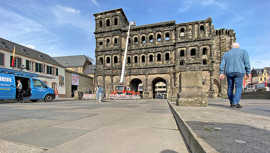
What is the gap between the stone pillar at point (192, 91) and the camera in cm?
502

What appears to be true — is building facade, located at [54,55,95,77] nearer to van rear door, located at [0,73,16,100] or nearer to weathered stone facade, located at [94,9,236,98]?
weathered stone facade, located at [94,9,236,98]

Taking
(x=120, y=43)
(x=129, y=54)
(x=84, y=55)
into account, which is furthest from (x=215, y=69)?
(x=84, y=55)

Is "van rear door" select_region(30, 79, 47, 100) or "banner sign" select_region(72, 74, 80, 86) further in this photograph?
"banner sign" select_region(72, 74, 80, 86)

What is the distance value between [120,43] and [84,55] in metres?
25.3

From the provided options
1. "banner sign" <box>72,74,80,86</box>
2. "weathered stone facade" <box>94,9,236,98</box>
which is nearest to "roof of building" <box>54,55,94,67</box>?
"banner sign" <box>72,74,80,86</box>

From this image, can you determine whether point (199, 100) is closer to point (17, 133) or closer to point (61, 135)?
point (61, 135)

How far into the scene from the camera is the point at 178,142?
1729mm

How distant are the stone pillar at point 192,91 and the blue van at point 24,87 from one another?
10218mm

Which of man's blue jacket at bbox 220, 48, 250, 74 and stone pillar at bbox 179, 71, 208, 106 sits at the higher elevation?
man's blue jacket at bbox 220, 48, 250, 74

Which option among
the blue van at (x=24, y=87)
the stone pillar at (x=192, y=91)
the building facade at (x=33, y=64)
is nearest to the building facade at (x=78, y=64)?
the building facade at (x=33, y=64)

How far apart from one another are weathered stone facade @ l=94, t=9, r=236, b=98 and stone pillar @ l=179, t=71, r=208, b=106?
1954 cm

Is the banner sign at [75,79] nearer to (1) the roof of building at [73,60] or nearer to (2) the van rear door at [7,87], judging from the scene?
(1) the roof of building at [73,60]

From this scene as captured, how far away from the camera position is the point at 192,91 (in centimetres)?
525

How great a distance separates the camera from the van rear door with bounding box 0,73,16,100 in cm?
841
